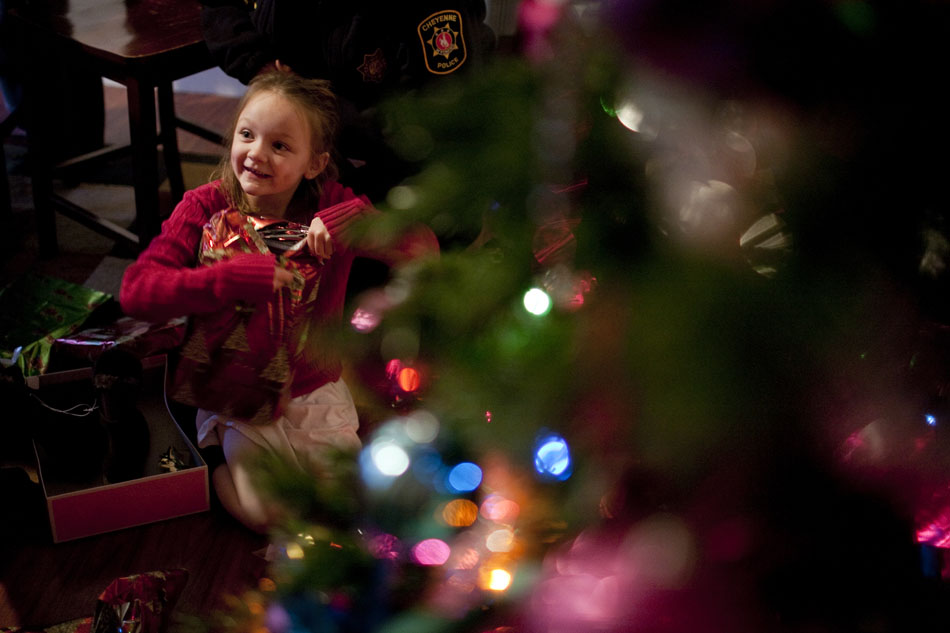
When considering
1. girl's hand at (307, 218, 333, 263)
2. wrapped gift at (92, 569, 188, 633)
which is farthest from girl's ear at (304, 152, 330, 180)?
wrapped gift at (92, 569, 188, 633)

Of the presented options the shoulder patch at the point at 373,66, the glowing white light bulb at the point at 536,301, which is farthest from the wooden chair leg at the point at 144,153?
the glowing white light bulb at the point at 536,301

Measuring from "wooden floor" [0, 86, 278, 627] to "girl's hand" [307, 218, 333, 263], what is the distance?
50cm

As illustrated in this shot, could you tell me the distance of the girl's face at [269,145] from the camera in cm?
110

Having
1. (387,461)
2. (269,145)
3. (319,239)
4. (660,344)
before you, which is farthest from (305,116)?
(660,344)

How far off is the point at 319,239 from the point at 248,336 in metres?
0.20

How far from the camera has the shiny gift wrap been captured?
1141 mm

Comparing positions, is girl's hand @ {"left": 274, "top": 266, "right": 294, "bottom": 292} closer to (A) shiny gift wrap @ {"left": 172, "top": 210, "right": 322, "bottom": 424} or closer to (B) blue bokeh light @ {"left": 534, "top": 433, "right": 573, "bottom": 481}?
(A) shiny gift wrap @ {"left": 172, "top": 210, "right": 322, "bottom": 424}

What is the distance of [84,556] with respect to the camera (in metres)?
1.20

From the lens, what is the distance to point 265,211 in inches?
46.4

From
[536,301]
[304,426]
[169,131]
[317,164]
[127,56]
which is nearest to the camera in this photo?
[536,301]

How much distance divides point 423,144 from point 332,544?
1.00ft

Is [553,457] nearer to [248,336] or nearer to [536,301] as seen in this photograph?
[536,301]

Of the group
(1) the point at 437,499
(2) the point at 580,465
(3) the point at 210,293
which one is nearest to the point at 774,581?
(2) the point at 580,465

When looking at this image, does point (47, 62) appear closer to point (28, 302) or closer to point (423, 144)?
point (28, 302)
